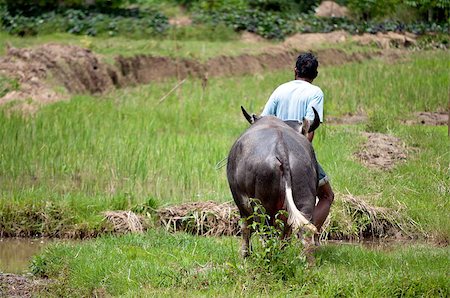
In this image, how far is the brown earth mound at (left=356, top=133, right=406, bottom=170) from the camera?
1303cm

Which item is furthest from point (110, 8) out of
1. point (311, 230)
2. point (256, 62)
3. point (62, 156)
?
point (311, 230)

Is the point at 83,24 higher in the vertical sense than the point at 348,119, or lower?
lower

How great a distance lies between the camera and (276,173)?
24.6ft

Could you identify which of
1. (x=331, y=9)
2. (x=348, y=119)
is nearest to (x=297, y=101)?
(x=348, y=119)

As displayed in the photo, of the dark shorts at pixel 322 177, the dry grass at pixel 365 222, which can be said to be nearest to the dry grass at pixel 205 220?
the dry grass at pixel 365 222

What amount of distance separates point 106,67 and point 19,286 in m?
13.0

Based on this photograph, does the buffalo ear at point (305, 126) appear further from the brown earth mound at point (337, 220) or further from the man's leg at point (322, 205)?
the brown earth mound at point (337, 220)

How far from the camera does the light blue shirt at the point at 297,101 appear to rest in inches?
335

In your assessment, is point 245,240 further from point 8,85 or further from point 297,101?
point 8,85

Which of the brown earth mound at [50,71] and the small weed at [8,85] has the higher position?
the small weed at [8,85]

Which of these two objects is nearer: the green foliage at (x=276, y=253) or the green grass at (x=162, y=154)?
the green foliage at (x=276, y=253)

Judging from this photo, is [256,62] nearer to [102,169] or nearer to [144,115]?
[144,115]

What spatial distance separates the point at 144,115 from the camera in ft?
51.9

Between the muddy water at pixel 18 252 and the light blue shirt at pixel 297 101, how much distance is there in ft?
9.15
